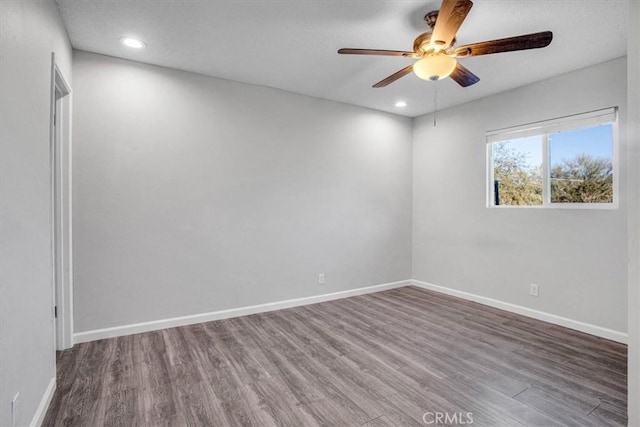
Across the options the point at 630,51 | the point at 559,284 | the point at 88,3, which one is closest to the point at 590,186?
the point at 559,284

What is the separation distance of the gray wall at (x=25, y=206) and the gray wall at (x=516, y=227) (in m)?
4.30

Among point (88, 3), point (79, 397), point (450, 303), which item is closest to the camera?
point (79, 397)

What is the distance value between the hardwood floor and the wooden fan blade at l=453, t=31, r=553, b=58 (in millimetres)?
2250

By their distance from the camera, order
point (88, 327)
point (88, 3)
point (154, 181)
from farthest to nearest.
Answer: point (154, 181) → point (88, 327) → point (88, 3)

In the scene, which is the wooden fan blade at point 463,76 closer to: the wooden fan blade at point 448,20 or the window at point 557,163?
the wooden fan blade at point 448,20

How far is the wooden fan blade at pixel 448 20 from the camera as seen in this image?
1662 mm

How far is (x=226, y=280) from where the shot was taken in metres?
3.43

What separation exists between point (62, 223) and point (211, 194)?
50.2 inches

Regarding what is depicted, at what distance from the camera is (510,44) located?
1.96 metres

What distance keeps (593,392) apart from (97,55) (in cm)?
473

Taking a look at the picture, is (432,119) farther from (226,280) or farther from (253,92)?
(226,280)

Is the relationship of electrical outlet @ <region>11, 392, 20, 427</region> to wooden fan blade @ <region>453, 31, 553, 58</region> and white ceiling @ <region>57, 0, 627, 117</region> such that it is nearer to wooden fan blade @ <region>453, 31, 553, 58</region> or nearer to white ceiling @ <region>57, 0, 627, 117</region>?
white ceiling @ <region>57, 0, 627, 117</region>

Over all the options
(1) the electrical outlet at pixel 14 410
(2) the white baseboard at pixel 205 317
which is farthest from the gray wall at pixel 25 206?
(2) the white baseboard at pixel 205 317

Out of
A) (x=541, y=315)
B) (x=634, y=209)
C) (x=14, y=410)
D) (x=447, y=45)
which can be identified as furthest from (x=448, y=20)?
(x=541, y=315)
